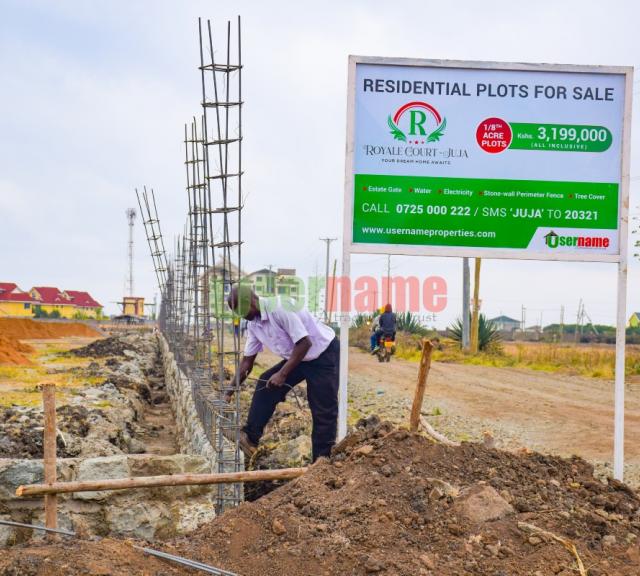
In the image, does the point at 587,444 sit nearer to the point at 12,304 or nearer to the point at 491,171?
the point at 491,171

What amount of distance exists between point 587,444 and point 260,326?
16.3ft

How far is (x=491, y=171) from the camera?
529 centimetres

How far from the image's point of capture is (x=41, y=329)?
4912 centimetres

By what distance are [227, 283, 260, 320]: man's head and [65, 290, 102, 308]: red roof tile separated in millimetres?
83910

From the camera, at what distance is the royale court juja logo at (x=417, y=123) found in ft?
17.2

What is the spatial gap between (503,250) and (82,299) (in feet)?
287

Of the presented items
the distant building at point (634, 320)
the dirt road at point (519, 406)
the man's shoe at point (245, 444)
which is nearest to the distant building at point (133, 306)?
the distant building at point (634, 320)

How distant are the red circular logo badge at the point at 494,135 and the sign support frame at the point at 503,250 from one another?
35 centimetres

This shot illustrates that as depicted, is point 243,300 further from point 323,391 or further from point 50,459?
point 50,459

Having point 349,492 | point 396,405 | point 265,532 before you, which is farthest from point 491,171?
point 396,405

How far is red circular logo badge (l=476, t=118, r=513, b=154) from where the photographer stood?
17.3ft

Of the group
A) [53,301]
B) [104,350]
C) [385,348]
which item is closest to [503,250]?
[385,348]

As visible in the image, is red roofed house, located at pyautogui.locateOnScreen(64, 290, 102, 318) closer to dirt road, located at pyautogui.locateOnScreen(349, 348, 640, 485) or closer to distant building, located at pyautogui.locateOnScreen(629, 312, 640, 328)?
distant building, located at pyautogui.locateOnScreen(629, 312, 640, 328)

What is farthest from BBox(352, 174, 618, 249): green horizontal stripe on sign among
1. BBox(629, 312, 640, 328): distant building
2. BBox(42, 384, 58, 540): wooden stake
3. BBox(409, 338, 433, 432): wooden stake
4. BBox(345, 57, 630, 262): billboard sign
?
BBox(629, 312, 640, 328): distant building
